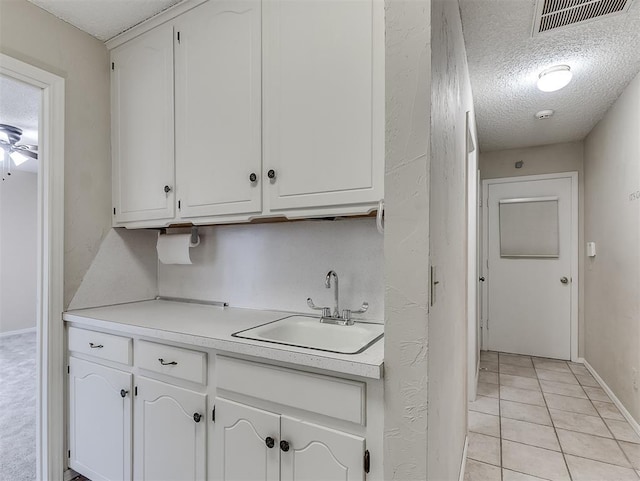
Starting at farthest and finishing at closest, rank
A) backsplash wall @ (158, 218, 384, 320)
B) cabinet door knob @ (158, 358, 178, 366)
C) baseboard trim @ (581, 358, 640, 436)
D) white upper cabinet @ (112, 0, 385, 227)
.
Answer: baseboard trim @ (581, 358, 640, 436) < backsplash wall @ (158, 218, 384, 320) < cabinet door knob @ (158, 358, 178, 366) < white upper cabinet @ (112, 0, 385, 227)

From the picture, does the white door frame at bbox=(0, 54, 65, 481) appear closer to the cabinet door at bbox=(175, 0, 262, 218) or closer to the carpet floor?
the carpet floor

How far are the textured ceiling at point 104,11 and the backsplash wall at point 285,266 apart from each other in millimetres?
1178

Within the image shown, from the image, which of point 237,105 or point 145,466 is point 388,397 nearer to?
point 145,466

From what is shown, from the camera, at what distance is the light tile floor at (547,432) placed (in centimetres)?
189

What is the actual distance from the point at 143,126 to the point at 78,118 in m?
0.35

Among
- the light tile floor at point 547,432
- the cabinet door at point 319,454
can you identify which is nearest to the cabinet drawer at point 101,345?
the cabinet door at point 319,454

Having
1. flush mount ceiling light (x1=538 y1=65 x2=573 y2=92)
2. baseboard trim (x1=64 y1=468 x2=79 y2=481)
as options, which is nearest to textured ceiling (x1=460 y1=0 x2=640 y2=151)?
flush mount ceiling light (x1=538 y1=65 x2=573 y2=92)

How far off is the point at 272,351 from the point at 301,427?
0.85ft

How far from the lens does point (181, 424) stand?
141cm

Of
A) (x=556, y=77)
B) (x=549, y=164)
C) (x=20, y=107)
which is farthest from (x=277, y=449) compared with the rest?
(x=549, y=164)

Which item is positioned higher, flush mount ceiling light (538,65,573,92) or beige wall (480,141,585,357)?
flush mount ceiling light (538,65,573,92)

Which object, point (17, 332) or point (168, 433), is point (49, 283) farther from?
point (17, 332)

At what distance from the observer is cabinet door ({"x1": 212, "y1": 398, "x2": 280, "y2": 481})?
46.8 inches

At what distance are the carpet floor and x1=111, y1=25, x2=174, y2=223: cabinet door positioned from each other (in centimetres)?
142
